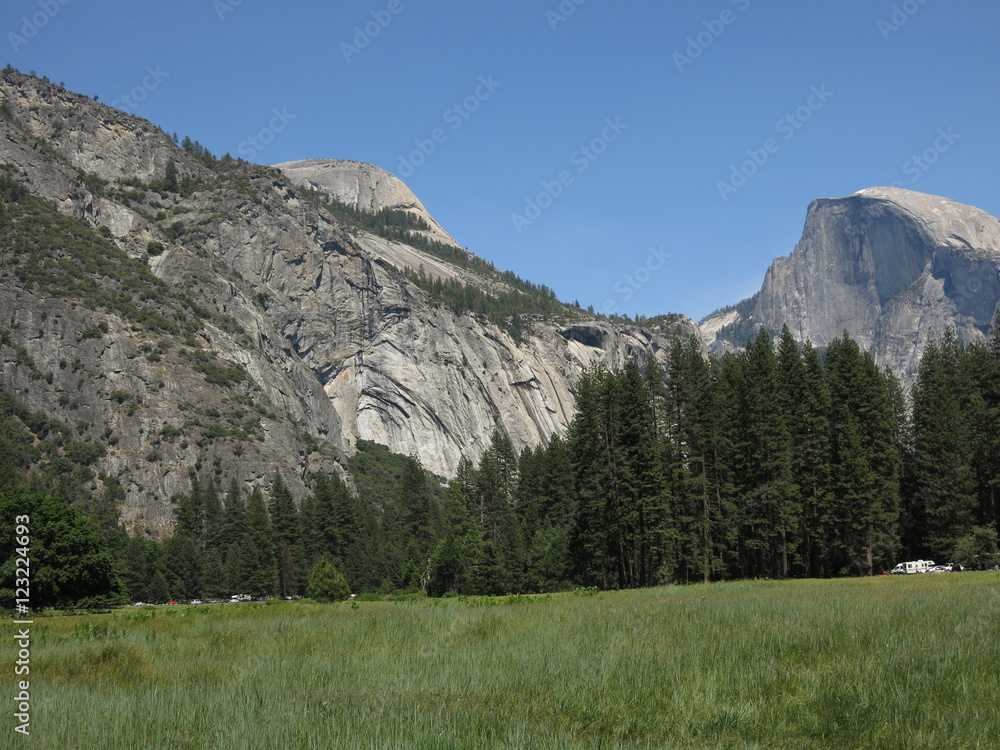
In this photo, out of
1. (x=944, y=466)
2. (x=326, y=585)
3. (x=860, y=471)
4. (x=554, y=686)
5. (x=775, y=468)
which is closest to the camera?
(x=554, y=686)

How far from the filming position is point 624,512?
1896 inches

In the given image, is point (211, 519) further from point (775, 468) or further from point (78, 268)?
point (775, 468)

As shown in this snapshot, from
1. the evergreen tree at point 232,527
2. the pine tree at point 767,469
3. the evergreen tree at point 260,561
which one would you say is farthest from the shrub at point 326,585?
the evergreen tree at point 232,527

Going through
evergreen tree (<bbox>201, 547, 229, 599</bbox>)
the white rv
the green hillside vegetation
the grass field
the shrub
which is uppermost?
the green hillside vegetation

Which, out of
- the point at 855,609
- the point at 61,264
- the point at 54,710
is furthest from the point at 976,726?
the point at 61,264

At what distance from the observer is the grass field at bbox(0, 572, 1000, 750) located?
8531 mm

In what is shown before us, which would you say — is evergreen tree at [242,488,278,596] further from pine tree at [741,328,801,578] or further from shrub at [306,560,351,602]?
pine tree at [741,328,801,578]

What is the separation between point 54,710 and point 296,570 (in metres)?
88.6

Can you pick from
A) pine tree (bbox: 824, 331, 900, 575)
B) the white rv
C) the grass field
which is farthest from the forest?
the grass field

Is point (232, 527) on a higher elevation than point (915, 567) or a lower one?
higher

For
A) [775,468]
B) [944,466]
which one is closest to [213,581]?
[775,468]

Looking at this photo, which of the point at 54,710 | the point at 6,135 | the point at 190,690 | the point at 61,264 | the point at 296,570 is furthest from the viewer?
the point at 6,135

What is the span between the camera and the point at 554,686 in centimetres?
1074

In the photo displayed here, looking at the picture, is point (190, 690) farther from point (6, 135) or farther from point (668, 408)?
point (6, 135)
